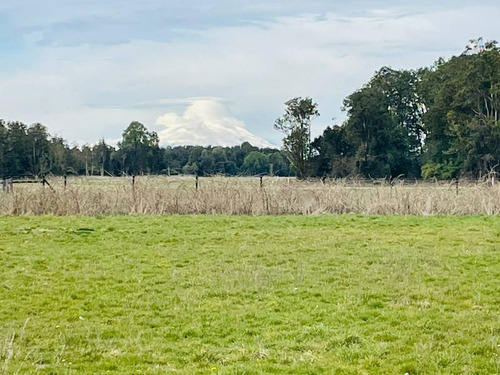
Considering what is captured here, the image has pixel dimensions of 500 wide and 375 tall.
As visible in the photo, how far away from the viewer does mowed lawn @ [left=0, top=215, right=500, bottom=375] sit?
517cm

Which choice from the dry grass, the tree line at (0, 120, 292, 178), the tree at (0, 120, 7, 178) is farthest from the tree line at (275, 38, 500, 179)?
the dry grass

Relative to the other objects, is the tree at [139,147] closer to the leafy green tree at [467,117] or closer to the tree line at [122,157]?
the tree line at [122,157]

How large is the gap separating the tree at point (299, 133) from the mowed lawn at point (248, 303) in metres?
40.0

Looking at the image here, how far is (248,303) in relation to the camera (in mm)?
7441

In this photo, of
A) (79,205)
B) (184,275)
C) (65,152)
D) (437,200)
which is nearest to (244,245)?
(184,275)

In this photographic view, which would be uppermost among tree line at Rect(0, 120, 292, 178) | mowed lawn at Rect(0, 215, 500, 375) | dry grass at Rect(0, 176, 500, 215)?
tree line at Rect(0, 120, 292, 178)

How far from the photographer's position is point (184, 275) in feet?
30.7

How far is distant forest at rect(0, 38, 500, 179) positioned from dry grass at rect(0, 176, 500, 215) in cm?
2394

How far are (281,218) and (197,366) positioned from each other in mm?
13447

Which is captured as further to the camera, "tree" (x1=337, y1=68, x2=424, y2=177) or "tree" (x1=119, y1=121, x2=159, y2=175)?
"tree" (x1=119, y1=121, x2=159, y2=175)

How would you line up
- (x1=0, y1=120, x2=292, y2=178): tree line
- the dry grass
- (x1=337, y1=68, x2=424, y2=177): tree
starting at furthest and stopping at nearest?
(x1=337, y1=68, x2=424, y2=177): tree
(x1=0, y1=120, x2=292, y2=178): tree line
the dry grass

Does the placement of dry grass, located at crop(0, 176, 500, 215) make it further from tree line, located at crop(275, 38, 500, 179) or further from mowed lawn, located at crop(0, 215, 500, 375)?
tree line, located at crop(275, 38, 500, 179)

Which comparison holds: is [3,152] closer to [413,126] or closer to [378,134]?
[378,134]

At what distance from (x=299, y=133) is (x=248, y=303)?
4747 cm
